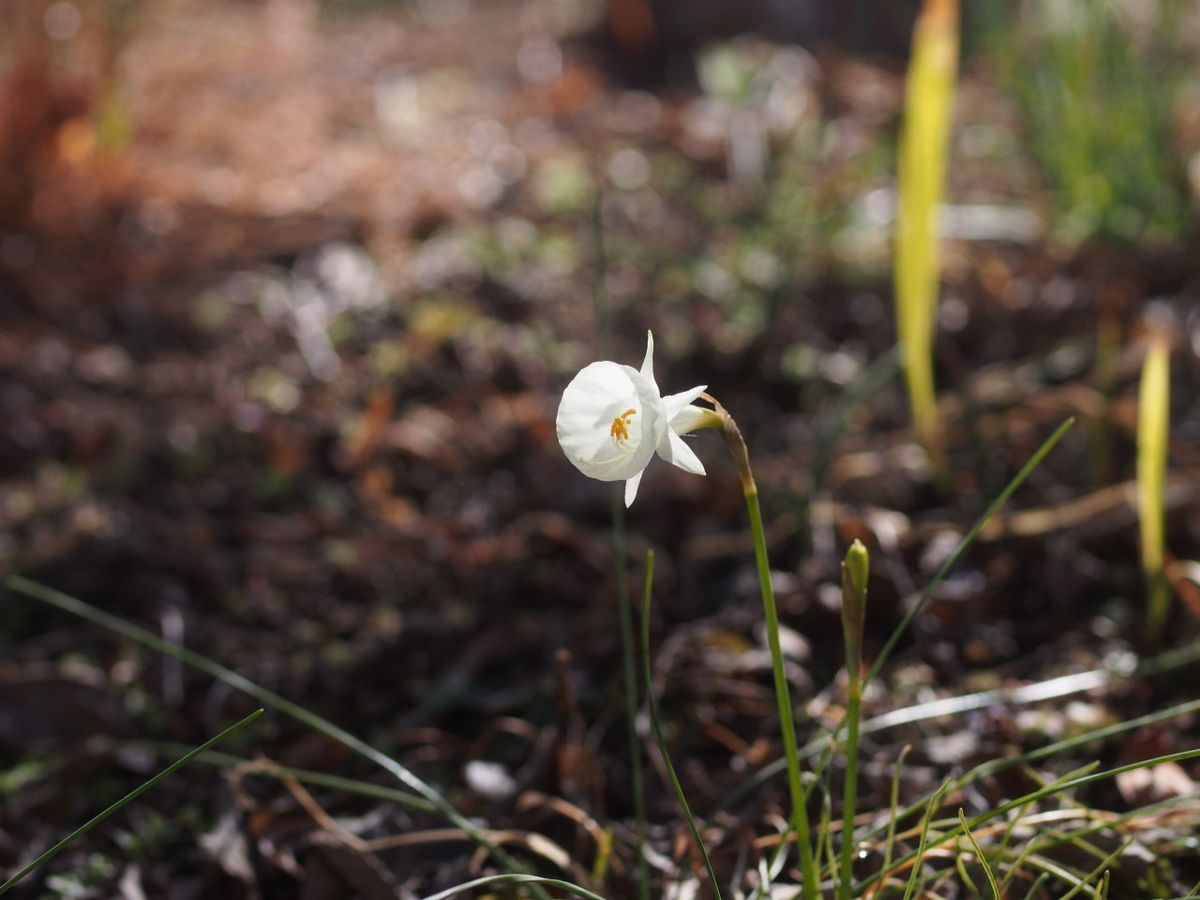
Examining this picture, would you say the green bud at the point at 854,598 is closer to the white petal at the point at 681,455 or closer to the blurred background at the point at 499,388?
the white petal at the point at 681,455

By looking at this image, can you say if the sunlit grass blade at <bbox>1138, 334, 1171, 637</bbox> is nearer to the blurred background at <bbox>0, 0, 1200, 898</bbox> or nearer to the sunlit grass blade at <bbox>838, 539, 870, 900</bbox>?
the blurred background at <bbox>0, 0, 1200, 898</bbox>

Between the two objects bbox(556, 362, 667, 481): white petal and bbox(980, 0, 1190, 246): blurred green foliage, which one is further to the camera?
bbox(980, 0, 1190, 246): blurred green foliage

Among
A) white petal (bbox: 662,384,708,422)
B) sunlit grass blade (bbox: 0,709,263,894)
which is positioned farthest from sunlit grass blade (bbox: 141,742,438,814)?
white petal (bbox: 662,384,708,422)

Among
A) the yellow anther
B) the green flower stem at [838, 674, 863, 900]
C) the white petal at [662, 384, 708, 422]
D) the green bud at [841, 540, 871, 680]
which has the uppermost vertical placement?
the white petal at [662, 384, 708, 422]

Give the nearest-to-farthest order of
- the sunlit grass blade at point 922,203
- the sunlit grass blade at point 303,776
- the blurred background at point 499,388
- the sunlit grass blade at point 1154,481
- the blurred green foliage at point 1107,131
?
the sunlit grass blade at point 303,776, the sunlit grass blade at point 1154,481, the blurred background at point 499,388, the sunlit grass blade at point 922,203, the blurred green foliage at point 1107,131

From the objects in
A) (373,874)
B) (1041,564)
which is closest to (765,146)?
(1041,564)

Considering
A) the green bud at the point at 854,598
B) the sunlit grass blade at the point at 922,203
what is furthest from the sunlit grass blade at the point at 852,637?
the sunlit grass blade at the point at 922,203
